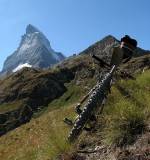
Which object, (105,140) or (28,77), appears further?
(28,77)

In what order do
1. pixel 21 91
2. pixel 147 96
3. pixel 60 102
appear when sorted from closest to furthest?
pixel 147 96
pixel 60 102
pixel 21 91

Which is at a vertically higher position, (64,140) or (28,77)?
(28,77)

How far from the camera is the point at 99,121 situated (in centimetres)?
803

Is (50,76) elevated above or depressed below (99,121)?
above

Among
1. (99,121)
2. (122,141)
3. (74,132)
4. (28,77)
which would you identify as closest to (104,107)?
(99,121)

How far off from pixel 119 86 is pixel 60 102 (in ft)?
517

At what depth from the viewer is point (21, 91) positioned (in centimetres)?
18212

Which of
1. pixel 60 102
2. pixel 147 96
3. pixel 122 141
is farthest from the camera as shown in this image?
pixel 60 102

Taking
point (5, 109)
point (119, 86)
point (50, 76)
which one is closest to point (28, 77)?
point (50, 76)

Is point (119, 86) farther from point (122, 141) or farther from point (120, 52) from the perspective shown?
point (122, 141)

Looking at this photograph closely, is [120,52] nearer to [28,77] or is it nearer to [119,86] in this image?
[119,86]

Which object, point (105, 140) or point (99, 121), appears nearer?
point (105, 140)

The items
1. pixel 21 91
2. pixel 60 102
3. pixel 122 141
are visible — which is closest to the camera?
pixel 122 141

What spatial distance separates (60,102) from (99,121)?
525 feet
